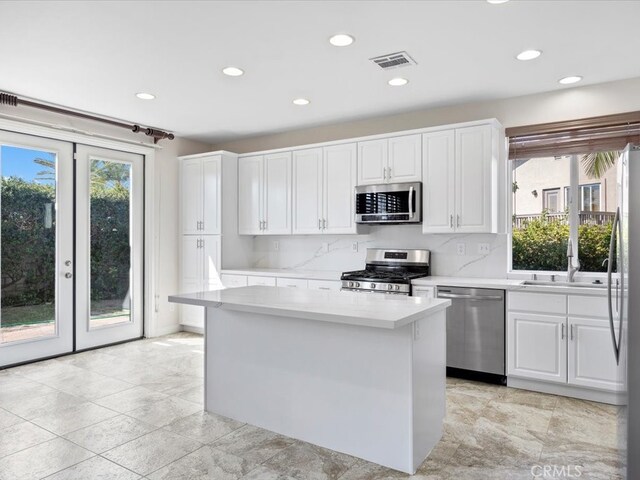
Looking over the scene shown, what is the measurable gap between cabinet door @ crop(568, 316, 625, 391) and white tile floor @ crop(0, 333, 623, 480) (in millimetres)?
182

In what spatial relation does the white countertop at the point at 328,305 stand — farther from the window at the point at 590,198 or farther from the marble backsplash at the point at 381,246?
the window at the point at 590,198

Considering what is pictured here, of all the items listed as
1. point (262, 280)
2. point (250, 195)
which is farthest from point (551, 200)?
point (250, 195)

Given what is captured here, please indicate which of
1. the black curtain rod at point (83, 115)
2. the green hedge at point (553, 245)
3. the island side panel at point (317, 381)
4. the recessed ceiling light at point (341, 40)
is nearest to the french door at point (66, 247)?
the black curtain rod at point (83, 115)

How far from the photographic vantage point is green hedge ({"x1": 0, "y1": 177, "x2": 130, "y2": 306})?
13.8 feet

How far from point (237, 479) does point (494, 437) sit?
159 centimetres

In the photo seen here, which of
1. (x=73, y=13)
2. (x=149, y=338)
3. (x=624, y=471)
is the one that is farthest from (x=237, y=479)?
(x=149, y=338)

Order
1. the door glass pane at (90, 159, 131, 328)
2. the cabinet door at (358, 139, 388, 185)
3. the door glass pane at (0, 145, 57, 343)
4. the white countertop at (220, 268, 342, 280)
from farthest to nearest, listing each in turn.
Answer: the door glass pane at (90, 159, 131, 328), the white countertop at (220, 268, 342, 280), the cabinet door at (358, 139, 388, 185), the door glass pane at (0, 145, 57, 343)

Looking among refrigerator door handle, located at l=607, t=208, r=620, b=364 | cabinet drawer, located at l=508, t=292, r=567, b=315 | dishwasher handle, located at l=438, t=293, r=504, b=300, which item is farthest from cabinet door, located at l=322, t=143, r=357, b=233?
refrigerator door handle, located at l=607, t=208, r=620, b=364

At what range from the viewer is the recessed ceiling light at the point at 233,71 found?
343cm

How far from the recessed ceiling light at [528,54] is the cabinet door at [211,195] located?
136 inches

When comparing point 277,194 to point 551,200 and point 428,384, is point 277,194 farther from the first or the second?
point 428,384

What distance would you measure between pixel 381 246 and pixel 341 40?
2.43m

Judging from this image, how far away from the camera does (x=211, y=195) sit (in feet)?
17.8

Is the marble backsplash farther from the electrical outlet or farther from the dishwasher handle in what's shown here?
the dishwasher handle
